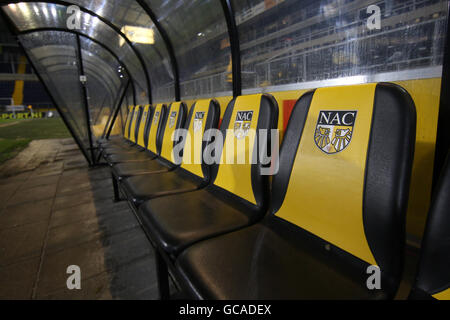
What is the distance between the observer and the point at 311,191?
Answer: 2.67 ft

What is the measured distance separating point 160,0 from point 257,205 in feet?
8.35

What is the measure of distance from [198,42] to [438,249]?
97.5 inches

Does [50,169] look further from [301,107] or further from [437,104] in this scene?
[437,104]

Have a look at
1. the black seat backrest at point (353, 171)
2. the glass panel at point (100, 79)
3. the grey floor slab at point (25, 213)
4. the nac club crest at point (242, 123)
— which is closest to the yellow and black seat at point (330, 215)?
the black seat backrest at point (353, 171)

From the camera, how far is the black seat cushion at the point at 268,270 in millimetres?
576

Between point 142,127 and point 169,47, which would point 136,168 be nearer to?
point 142,127

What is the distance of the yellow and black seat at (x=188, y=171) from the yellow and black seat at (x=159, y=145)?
154mm

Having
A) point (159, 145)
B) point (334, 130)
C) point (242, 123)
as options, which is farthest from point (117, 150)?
point (334, 130)

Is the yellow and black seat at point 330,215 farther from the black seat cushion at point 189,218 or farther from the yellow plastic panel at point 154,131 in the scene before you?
the yellow plastic panel at point 154,131

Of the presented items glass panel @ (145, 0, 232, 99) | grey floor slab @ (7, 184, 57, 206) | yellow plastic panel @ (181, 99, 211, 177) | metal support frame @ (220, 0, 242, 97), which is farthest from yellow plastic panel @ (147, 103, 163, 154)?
grey floor slab @ (7, 184, 57, 206)

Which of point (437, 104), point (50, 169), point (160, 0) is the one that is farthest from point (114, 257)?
point (50, 169)

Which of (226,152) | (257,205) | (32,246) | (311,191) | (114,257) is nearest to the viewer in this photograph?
(311,191)

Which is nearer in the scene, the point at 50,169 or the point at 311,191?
the point at 311,191

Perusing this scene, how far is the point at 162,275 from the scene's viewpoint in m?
1.01
